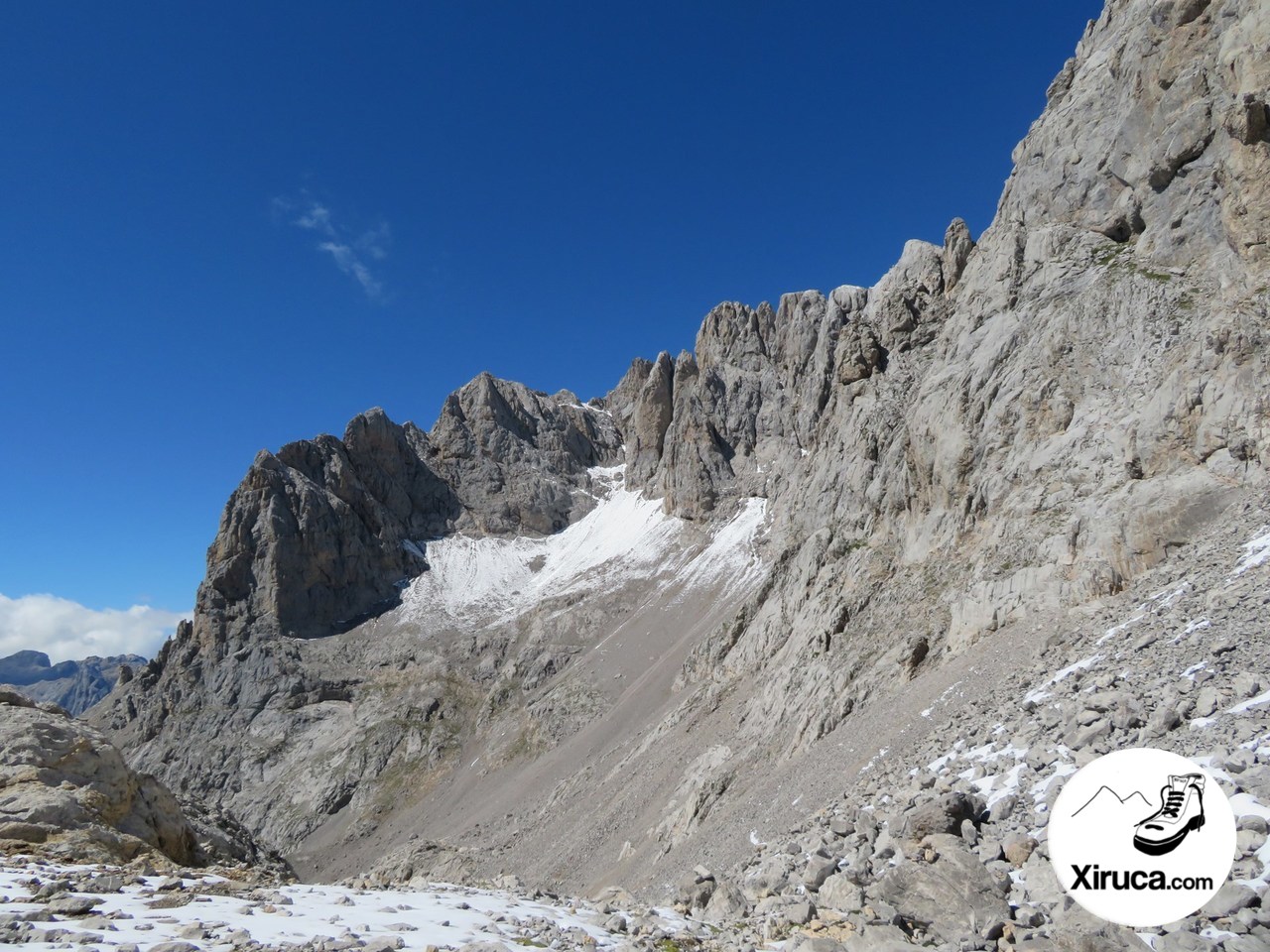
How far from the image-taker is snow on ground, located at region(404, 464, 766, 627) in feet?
404

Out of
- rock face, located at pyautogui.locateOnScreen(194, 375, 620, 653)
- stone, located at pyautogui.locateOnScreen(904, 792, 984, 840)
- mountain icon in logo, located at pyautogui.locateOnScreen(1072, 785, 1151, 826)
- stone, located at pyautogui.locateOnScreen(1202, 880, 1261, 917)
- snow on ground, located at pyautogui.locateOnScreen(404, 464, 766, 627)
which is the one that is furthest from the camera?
rock face, located at pyautogui.locateOnScreen(194, 375, 620, 653)

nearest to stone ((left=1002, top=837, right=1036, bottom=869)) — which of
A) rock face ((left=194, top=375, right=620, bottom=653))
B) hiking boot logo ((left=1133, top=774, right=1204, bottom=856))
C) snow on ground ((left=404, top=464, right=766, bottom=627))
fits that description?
hiking boot logo ((left=1133, top=774, right=1204, bottom=856))

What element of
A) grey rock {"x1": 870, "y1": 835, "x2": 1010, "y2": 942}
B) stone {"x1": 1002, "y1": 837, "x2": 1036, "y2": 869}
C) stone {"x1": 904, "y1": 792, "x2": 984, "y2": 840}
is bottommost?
grey rock {"x1": 870, "y1": 835, "x2": 1010, "y2": 942}

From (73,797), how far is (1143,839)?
21.0m

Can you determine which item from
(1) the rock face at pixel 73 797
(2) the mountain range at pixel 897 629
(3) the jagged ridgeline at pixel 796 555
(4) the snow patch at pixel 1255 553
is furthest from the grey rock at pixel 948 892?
(1) the rock face at pixel 73 797

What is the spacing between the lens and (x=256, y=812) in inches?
4149

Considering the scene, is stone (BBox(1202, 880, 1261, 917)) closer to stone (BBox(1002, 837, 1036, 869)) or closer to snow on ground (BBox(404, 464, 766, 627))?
stone (BBox(1002, 837, 1036, 869))

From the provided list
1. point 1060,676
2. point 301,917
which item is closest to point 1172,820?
point 1060,676

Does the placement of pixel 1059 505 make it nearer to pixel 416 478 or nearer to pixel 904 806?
pixel 904 806

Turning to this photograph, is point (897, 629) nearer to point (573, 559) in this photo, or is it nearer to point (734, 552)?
point (734, 552)

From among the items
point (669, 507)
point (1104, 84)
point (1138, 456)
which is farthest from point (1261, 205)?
point (669, 507)

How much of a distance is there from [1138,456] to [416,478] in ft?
513

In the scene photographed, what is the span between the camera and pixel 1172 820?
10.3 m

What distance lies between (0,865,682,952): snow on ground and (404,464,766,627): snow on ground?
99.2 metres
